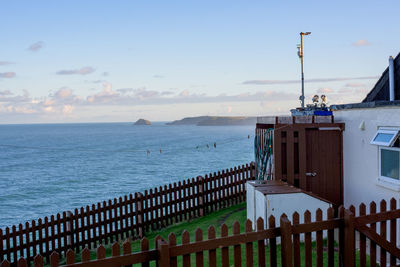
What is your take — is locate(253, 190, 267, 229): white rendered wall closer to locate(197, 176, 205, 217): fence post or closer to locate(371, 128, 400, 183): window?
locate(371, 128, 400, 183): window

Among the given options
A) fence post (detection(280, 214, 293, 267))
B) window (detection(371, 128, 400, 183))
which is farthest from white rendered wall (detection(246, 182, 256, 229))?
fence post (detection(280, 214, 293, 267))

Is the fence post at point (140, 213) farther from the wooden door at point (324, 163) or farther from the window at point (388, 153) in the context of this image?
the window at point (388, 153)

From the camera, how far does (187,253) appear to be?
13.9 ft

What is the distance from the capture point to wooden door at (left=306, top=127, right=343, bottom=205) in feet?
30.7

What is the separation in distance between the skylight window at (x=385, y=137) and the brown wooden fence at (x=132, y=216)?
624 centimetres

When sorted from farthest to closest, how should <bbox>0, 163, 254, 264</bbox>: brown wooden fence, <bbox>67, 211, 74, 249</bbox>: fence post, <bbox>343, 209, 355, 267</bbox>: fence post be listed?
<bbox>67, 211, 74, 249</bbox>: fence post, <bbox>0, 163, 254, 264</bbox>: brown wooden fence, <bbox>343, 209, 355, 267</bbox>: fence post

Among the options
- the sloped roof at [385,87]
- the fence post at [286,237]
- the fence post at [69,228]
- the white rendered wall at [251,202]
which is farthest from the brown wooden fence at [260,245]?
the fence post at [69,228]

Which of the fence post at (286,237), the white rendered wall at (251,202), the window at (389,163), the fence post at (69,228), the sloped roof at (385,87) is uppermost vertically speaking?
the sloped roof at (385,87)

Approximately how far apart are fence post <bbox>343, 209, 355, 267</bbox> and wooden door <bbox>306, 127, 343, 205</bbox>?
4.33m

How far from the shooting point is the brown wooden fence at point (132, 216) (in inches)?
419

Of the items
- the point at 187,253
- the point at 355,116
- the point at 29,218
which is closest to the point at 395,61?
the point at 355,116

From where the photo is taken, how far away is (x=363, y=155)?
8492mm

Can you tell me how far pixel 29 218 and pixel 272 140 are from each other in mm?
17498

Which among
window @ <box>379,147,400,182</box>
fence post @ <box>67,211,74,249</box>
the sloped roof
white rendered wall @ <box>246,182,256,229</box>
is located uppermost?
the sloped roof
